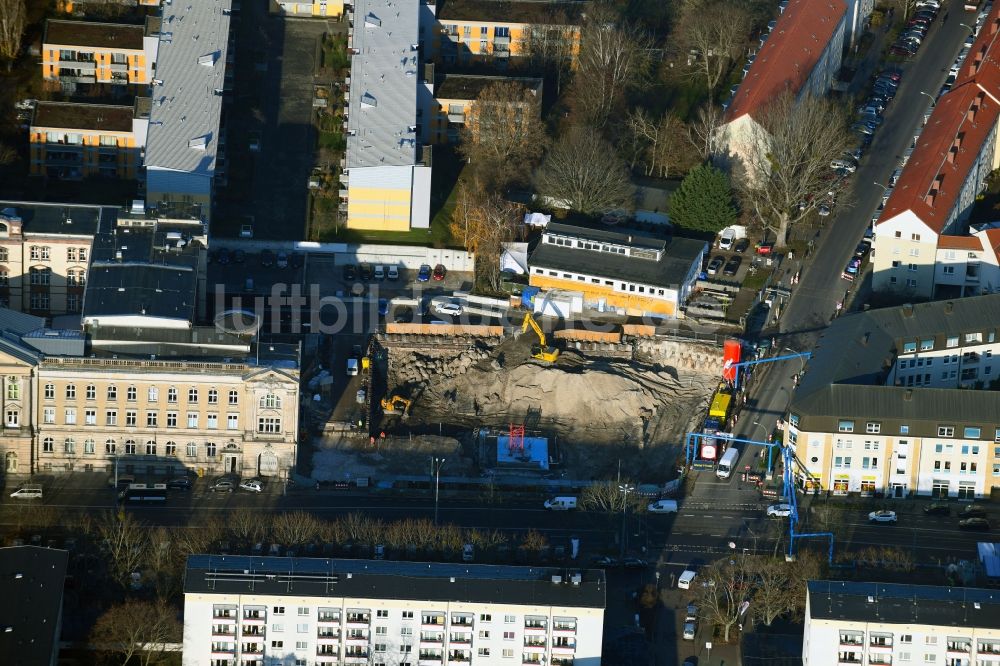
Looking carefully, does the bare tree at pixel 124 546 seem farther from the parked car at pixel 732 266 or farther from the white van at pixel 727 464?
the parked car at pixel 732 266

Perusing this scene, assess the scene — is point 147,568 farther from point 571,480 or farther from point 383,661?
point 571,480

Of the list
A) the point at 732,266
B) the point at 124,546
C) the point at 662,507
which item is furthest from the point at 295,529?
the point at 732,266

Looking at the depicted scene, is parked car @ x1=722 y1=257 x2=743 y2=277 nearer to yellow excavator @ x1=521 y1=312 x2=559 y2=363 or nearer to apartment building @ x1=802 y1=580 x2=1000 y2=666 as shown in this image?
yellow excavator @ x1=521 y1=312 x2=559 y2=363

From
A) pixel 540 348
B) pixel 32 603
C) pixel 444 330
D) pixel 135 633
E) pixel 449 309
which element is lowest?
pixel 135 633

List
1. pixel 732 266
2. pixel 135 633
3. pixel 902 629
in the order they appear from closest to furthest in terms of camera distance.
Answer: pixel 902 629 → pixel 135 633 → pixel 732 266

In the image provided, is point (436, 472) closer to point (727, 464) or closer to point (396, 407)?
point (396, 407)

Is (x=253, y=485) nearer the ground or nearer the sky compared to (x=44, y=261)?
nearer the ground

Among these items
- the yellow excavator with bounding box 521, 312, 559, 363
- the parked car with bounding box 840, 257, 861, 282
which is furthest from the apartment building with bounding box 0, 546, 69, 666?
the parked car with bounding box 840, 257, 861, 282
